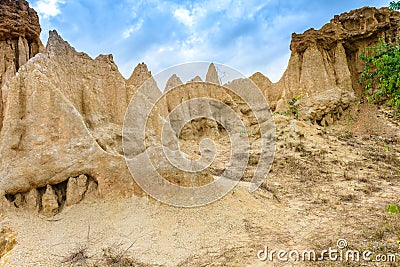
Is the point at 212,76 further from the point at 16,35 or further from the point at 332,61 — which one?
the point at 16,35

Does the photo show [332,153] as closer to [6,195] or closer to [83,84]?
[83,84]

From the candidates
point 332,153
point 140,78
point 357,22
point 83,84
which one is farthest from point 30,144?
point 357,22

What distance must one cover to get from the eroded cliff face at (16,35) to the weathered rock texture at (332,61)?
1346 centimetres

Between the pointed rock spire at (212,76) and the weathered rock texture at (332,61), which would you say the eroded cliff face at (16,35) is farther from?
the weathered rock texture at (332,61)

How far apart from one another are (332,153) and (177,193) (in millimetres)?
8679

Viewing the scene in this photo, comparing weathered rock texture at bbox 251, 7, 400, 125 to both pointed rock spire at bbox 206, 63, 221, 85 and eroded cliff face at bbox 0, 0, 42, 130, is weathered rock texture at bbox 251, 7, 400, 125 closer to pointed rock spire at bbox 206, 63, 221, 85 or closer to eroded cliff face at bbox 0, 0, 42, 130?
pointed rock spire at bbox 206, 63, 221, 85

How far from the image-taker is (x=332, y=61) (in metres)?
18.9

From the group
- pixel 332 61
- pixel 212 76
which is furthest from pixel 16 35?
pixel 332 61

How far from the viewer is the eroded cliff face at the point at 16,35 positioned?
10.9 m

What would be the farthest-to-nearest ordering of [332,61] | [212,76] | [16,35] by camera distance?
[212,76]
[332,61]
[16,35]

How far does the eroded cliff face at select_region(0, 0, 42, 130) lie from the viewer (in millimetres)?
10871

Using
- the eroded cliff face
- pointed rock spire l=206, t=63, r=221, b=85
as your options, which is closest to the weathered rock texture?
pointed rock spire l=206, t=63, r=221, b=85

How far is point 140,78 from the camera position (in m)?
12.9

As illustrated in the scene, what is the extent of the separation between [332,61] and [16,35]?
1763 cm
